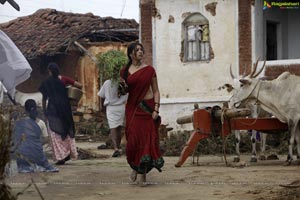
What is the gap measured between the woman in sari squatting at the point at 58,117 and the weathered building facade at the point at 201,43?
6262 mm

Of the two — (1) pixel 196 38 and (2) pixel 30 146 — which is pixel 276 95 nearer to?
(2) pixel 30 146

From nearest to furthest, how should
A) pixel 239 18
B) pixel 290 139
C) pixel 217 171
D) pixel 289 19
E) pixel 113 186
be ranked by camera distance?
pixel 113 186 < pixel 217 171 < pixel 290 139 < pixel 239 18 < pixel 289 19

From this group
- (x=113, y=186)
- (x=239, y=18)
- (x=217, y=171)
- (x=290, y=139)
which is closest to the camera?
(x=113, y=186)

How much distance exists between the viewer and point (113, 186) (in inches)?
328

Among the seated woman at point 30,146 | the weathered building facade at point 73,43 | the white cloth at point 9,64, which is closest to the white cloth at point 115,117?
the seated woman at point 30,146

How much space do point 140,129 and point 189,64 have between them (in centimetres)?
938

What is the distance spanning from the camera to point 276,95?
1132cm

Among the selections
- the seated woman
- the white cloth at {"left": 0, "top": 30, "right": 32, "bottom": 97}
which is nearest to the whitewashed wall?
the seated woman

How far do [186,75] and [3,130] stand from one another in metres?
12.9

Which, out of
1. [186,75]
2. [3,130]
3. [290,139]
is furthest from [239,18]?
[3,130]

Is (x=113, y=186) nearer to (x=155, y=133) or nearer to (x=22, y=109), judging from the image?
(x=155, y=133)

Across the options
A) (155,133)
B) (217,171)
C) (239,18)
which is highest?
(239,18)

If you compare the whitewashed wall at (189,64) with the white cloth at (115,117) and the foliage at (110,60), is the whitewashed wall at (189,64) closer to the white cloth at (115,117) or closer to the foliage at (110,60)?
the foliage at (110,60)

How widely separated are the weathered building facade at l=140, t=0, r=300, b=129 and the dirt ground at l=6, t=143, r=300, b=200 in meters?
5.92
